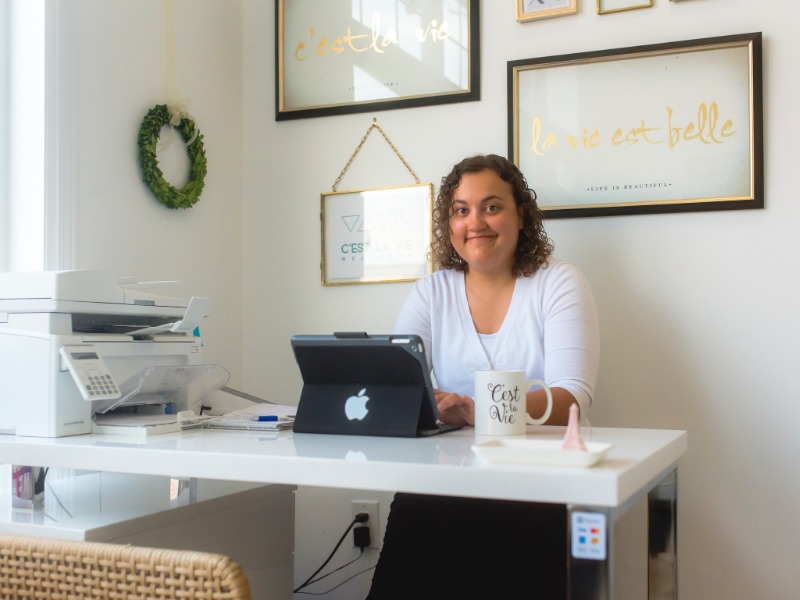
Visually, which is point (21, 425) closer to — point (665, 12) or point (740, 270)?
point (740, 270)

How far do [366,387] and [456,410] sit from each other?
0.63ft

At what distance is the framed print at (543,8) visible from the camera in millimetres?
2291

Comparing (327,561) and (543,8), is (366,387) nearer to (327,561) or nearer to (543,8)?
(327,561)

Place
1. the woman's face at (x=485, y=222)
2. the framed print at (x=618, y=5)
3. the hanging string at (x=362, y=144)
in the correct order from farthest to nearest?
the hanging string at (x=362, y=144), the framed print at (x=618, y=5), the woman's face at (x=485, y=222)

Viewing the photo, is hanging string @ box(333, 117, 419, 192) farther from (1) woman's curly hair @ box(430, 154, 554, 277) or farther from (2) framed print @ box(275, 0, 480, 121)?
(1) woman's curly hair @ box(430, 154, 554, 277)

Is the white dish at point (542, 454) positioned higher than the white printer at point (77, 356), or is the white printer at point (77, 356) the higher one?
the white printer at point (77, 356)

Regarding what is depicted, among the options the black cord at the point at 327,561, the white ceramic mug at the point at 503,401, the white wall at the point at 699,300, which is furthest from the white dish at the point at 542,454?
the black cord at the point at 327,561

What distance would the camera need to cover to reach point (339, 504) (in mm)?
2531

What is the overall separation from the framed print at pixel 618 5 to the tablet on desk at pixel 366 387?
1.28 m

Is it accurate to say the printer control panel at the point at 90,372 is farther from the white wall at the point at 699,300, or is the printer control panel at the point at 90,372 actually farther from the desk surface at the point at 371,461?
the white wall at the point at 699,300

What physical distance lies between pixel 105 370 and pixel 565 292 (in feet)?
3.25

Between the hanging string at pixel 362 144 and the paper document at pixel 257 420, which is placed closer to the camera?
the paper document at pixel 257 420

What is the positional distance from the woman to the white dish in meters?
0.42

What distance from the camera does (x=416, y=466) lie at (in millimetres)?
1141
